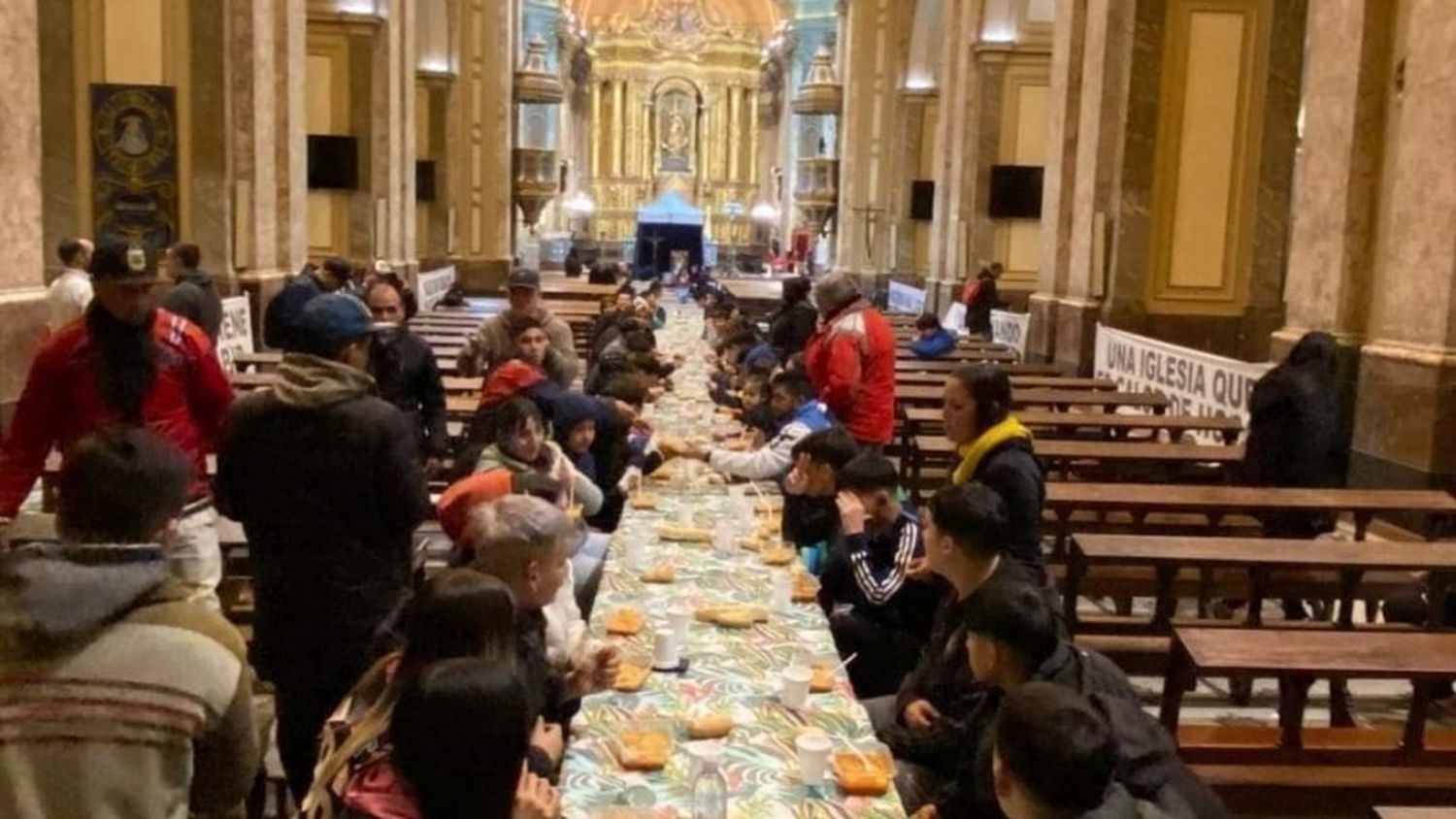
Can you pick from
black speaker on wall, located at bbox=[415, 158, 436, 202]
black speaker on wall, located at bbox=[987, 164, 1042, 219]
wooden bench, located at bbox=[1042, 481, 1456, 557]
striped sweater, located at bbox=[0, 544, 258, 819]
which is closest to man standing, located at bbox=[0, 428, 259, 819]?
striped sweater, located at bbox=[0, 544, 258, 819]

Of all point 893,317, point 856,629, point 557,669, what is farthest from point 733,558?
point 893,317

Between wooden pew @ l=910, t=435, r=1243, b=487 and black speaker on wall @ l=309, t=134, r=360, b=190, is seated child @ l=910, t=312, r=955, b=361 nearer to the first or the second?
wooden pew @ l=910, t=435, r=1243, b=487

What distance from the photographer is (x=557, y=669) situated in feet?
12.0

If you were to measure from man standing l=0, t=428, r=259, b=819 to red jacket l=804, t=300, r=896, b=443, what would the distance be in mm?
5105

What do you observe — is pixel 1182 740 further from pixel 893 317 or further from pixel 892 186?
pixel 892 186

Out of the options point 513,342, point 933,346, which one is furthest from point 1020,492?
point 933,346

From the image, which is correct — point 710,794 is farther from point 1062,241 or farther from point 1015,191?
point 1015,191

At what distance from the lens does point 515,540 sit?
3379 mm

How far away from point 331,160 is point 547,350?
12.0 metres

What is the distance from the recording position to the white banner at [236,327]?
35.2 feet

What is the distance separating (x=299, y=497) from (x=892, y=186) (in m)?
23.2

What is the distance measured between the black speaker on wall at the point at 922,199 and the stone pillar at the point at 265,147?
44.0ft

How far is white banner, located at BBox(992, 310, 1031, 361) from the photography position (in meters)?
15.1

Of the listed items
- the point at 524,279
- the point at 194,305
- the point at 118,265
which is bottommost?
the point at 194,305
